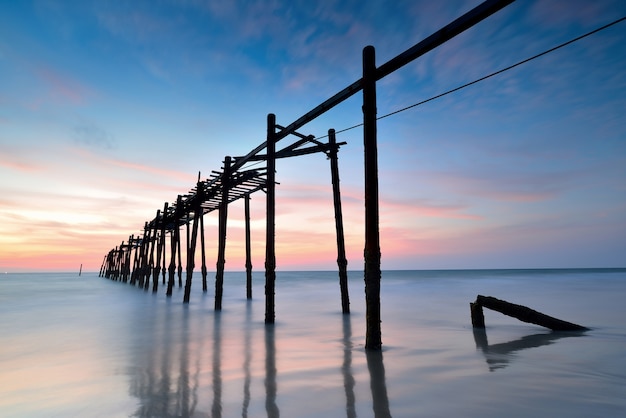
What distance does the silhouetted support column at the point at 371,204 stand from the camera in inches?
258

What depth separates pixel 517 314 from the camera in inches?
354

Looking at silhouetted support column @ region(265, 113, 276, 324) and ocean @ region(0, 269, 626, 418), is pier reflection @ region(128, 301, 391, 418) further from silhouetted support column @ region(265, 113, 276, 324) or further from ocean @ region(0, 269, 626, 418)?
silhouetted support column @ region(265, 113, 276, 324)


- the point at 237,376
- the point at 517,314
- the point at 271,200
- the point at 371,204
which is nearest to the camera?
the point at 237,376

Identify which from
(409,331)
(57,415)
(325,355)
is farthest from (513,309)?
(57,415)

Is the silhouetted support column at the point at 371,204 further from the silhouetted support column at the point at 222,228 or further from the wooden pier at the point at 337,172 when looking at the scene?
the silhouetted support column at the point at 222,228

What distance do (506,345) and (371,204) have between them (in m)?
4.56

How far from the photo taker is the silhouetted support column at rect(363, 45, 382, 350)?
6.55 m

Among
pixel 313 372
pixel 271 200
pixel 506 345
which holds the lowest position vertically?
pixel 506 345

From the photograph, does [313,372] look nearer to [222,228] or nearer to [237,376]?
[237,376]

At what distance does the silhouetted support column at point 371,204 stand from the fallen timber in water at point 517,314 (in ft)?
13.0

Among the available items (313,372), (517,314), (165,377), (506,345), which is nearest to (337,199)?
(517,314)

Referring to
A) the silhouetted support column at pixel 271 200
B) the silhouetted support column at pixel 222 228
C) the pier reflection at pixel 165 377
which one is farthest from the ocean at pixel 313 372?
the silhouetted support column at pixel 222 228

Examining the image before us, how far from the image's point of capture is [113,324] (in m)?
12.4

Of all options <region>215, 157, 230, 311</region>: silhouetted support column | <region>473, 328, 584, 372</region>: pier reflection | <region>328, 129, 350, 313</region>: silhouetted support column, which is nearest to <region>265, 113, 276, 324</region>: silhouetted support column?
<region>328, 129, 350, 313</region>: silhouetted support column
